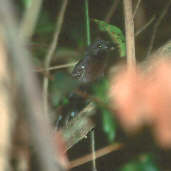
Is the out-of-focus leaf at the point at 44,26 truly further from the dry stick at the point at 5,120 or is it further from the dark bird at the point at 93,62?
the dry stick at the point at 5,120

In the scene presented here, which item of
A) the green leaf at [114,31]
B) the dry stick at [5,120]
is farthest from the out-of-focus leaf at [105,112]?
the green leaf at [114,31]

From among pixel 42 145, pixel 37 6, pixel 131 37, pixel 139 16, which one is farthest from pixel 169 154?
pixel 139 16

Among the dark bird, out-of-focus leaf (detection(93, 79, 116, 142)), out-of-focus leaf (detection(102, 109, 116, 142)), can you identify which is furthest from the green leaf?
out-of-focus leaf (detection(102, 109, 116, 142))

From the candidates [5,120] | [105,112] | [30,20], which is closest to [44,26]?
[105,112]

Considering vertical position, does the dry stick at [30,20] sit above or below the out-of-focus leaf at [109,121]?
above

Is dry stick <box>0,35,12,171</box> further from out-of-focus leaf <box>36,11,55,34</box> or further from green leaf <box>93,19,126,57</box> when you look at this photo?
out-of-focus leaf <box>36,11,55,34</box>

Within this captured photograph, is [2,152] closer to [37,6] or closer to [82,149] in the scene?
[37,6]

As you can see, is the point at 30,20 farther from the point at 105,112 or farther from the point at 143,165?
the point at 143,165

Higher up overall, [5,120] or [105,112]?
[5,120]
